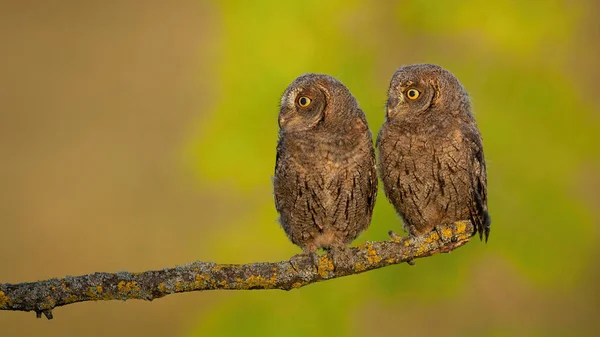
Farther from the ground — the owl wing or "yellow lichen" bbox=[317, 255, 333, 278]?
the owl wing

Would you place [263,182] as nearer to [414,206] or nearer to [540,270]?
[540,270]

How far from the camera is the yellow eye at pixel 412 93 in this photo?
3563mm

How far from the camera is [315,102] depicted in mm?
3482

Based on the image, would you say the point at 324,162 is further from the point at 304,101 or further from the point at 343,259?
the point at 343,259

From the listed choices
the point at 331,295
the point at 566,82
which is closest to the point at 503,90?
the point at 566,82

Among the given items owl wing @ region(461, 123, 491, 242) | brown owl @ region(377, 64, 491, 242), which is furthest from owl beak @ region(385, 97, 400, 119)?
owl wing @ region(461, 123, 491, 242)

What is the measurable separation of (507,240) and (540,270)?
340 millimetres

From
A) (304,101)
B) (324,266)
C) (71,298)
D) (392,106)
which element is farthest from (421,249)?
(71,298)

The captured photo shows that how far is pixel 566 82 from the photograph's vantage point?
7625 millimetres

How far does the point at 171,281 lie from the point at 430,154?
1.28 m

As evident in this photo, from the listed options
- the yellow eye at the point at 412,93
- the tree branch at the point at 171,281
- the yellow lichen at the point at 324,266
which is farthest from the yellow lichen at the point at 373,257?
the yellow eye at the point at 412,93

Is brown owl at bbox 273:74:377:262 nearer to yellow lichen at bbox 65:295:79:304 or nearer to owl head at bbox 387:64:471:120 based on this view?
owl head at bbox 387:64:471:120

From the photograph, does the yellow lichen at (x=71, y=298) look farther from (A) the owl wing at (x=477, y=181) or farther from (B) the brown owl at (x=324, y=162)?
(A) the owl wing at (x=477, y=181)

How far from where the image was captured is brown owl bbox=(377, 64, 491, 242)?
11.6 ft
